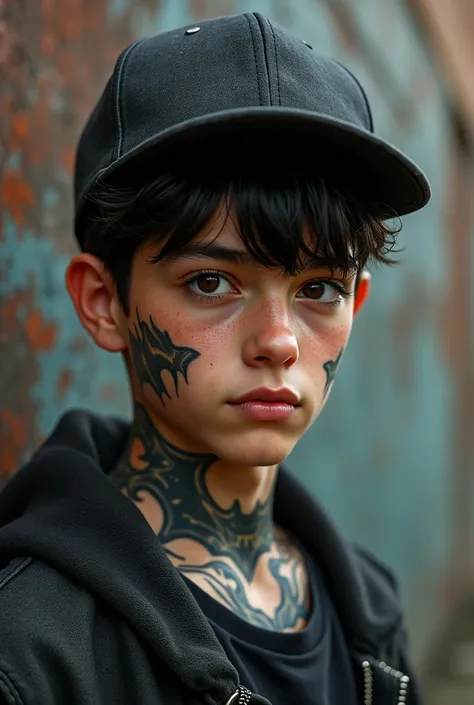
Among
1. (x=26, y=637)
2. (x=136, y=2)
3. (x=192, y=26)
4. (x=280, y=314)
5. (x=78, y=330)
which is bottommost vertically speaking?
(x=26, y=637)

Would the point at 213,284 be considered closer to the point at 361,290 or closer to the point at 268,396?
the point at 268,396

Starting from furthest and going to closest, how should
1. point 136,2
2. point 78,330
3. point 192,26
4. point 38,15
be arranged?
point 136,2 → point 78,330 → point 38,15 → point 192,26

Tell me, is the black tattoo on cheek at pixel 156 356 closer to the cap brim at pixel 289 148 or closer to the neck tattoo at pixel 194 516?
the neck tattoo at pixel 194 516

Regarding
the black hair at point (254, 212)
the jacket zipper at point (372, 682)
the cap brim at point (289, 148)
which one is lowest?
the jacket zipper at point (372, 682)

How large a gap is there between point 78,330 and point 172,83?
1120 mm

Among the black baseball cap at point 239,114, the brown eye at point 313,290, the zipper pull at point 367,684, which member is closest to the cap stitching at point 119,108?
the black baseball cap at point 239,114

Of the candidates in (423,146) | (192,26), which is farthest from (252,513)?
(423,146)

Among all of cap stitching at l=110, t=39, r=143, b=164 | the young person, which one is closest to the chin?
the young person

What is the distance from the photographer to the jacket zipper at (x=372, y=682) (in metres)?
2.31

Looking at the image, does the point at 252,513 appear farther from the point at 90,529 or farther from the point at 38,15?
the point at 38,15

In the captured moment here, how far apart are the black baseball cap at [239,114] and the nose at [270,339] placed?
28cm

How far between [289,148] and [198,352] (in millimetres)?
421

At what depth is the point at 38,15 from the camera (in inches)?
104

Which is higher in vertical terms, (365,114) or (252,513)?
(365,114)
